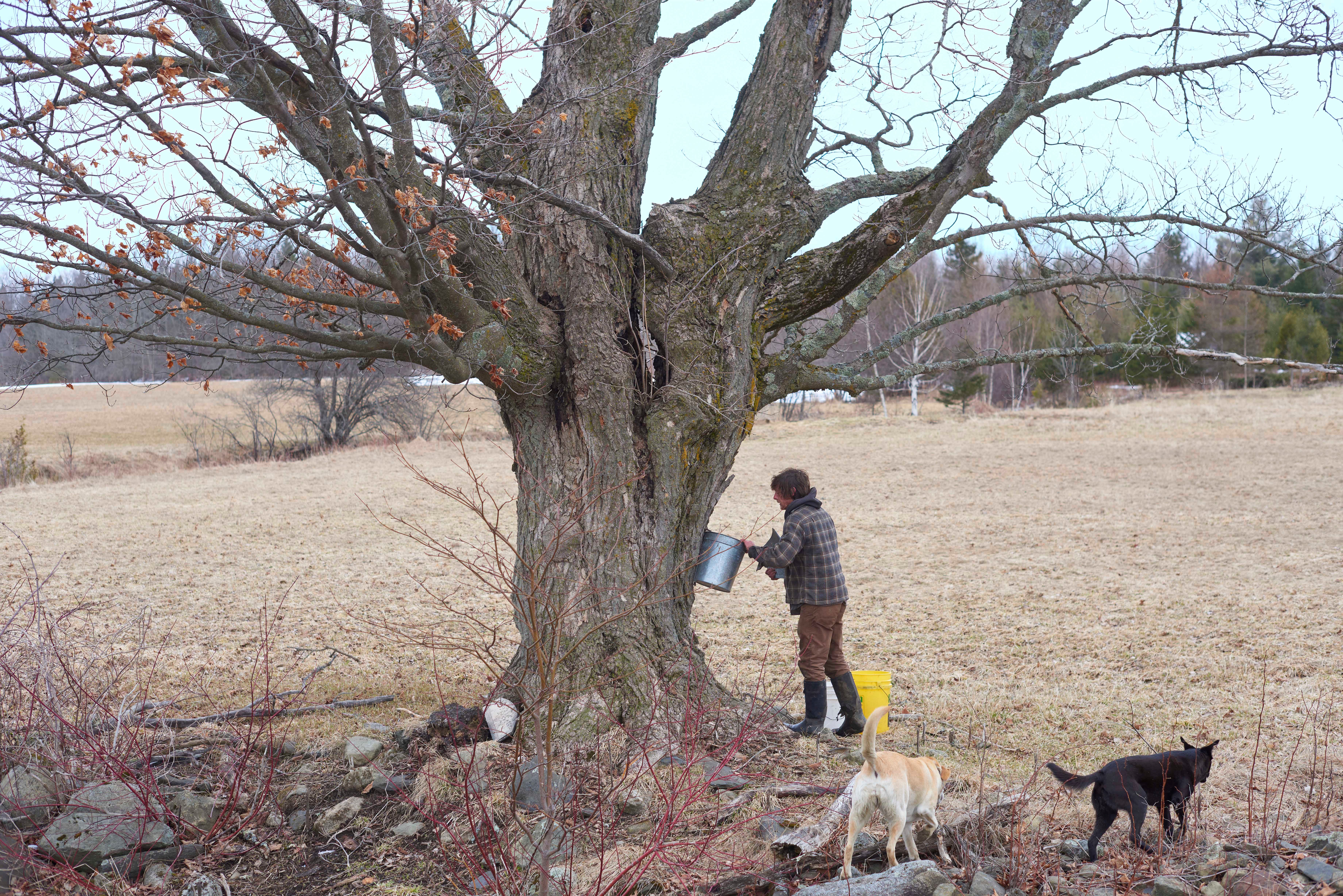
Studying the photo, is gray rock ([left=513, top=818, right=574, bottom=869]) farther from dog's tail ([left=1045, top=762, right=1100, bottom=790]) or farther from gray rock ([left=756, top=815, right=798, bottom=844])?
dog's tail ([left=1045, top=762, right=1100, bottom=790])

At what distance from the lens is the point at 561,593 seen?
5066 millimetres

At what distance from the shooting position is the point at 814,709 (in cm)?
573

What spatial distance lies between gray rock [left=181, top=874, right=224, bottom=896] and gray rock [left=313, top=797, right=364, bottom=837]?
556 mm

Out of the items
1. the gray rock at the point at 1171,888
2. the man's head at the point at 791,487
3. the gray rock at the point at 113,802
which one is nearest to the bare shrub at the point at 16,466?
the gray rock at the point at 113,802

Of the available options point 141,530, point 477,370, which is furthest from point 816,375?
point 141,530

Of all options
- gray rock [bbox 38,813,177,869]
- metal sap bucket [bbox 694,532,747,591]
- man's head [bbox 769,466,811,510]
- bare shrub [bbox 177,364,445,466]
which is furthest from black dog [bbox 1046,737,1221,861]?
bare shrub [bbox 177,364,445,466]

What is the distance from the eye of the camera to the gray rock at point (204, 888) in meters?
3.61

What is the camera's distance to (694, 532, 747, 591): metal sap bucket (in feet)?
18.1

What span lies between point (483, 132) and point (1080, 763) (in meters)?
4.91

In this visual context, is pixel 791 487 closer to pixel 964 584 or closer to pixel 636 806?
pixel 636 806

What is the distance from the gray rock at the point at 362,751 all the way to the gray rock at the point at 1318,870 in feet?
13.9

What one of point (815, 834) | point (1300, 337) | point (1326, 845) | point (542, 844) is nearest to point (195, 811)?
point (542, 844)

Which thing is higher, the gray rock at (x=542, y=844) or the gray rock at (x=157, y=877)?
the gray rock at (x=542, y=844)

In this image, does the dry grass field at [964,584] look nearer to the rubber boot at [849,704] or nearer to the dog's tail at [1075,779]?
the rubber boot at [849,704]
